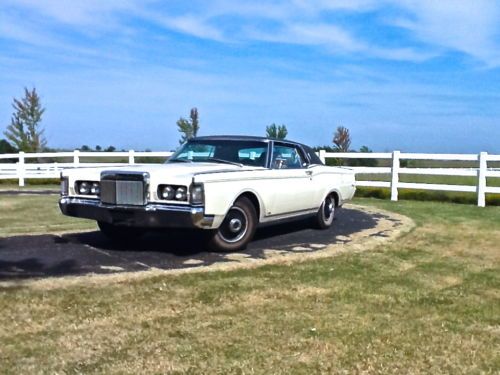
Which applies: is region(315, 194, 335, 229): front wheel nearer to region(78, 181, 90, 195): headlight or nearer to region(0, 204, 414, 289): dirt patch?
region(0, 204, 414, 289): dirt patch

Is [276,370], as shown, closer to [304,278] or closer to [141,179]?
[304,278]

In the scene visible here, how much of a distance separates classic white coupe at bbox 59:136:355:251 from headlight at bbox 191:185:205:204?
0.01 m

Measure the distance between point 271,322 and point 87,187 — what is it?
3572 millimetres

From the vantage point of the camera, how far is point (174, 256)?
721cm

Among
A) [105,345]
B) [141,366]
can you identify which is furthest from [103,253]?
[141,366]

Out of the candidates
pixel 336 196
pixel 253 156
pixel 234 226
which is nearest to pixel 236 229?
pixel 234 226

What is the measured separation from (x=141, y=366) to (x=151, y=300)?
1540 mm

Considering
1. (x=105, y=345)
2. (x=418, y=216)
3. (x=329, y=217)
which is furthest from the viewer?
(x=418, y=216)

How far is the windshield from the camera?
8.17 meters

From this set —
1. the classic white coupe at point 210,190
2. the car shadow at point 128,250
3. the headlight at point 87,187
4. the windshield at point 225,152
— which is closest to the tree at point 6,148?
the car shadow at point 128,250

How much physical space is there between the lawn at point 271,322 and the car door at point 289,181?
1.31 meters

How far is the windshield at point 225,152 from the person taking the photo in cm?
817

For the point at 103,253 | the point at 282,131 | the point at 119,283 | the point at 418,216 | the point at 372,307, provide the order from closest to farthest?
1. the point at 372,307
2. the point at 119,283
3. the point at 103,253
4. the point at 418,216
5. the point at 282,131

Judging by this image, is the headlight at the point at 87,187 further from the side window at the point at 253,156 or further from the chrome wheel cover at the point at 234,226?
the side window at the point at 253,156
